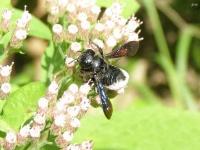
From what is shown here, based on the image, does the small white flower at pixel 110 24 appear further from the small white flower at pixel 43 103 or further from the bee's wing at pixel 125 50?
the small white flower at pixel 43 103

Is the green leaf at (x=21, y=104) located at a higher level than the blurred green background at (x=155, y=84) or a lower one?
higher

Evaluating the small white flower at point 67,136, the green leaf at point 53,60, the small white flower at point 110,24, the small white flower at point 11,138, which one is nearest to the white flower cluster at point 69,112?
the small white flower at point 67,136

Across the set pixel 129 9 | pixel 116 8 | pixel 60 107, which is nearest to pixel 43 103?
pixel 60 107

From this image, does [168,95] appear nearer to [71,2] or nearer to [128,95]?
[128,95]

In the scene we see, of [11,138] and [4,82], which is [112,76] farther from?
[11,138]

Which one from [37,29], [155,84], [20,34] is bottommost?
[155,84]

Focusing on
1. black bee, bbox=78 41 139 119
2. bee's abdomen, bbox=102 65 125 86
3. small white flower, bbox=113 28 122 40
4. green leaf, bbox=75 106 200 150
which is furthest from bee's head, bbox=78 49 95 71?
green leaf, bbox=75 106 200 150
